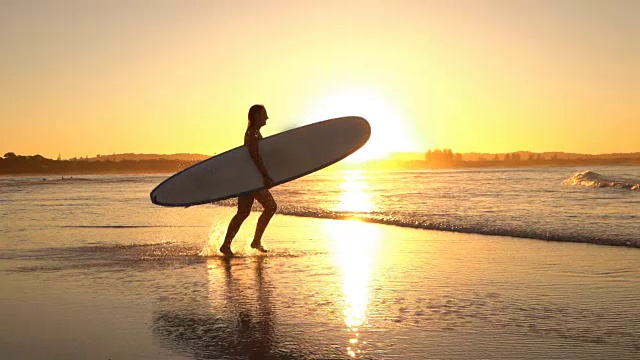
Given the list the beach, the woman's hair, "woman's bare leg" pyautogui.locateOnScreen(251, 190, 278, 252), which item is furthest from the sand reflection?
the woman's hair

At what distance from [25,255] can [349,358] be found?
6640 mm

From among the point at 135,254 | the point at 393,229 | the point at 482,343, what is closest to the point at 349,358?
the point at 482,343

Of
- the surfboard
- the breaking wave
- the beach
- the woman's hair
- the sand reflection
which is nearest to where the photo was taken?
the beach

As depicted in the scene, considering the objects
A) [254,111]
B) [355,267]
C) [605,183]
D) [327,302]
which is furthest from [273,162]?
[605,183]

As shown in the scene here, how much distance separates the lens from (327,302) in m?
5.75

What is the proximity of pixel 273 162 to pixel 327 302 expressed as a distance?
461 centimetres

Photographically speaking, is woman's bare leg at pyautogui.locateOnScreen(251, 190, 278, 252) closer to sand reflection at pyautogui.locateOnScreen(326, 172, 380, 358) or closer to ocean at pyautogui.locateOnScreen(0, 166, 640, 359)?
ocean at pyautogui.locateOnScreen(0, 166, 640, 359)

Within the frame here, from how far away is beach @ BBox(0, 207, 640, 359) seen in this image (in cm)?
436

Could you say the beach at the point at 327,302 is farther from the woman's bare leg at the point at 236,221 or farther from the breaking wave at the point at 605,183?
the breaking wave at the point at 605,183

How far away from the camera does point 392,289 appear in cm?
632

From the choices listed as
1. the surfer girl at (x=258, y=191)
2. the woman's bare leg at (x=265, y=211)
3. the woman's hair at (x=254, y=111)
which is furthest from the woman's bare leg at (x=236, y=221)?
the woman's hair at (x=254, y=111)

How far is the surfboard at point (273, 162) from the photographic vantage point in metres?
9.74

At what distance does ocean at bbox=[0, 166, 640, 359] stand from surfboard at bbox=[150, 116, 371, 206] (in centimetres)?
81

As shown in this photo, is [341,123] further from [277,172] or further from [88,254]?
[88,254]
